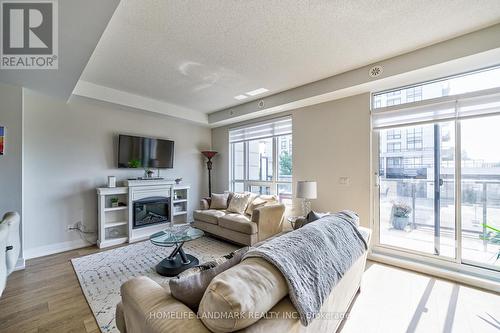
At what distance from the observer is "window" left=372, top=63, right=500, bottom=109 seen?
2531mm

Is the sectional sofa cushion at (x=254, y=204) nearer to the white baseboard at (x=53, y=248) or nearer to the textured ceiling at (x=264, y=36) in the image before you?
the textured ceiling at (x=264, y=36)

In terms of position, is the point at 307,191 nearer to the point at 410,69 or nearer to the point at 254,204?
the point at 254,204

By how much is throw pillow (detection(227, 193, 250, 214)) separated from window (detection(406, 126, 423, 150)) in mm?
2796

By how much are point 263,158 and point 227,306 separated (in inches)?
164

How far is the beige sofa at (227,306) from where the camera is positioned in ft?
2.71

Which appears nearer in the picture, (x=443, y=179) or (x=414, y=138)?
(x=443, y=179)

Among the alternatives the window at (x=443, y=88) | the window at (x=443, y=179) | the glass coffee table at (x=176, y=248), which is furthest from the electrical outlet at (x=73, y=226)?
the window at (x=443, y=88)

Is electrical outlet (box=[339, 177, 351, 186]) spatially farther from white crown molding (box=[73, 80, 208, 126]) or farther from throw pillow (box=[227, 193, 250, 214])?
white crown molding (box=[73, 80, 208, 126])

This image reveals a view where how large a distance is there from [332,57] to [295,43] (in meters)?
0.63

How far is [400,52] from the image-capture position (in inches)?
103

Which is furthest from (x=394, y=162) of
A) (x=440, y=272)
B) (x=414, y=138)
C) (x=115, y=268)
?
(x=115, y=268)

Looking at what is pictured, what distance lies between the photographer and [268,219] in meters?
3.50

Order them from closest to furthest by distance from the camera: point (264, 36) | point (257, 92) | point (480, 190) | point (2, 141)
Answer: point (264, 36)
point (480, 190)
point (2, 141)
point (257, 92)

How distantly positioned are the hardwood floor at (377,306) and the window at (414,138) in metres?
1.73
